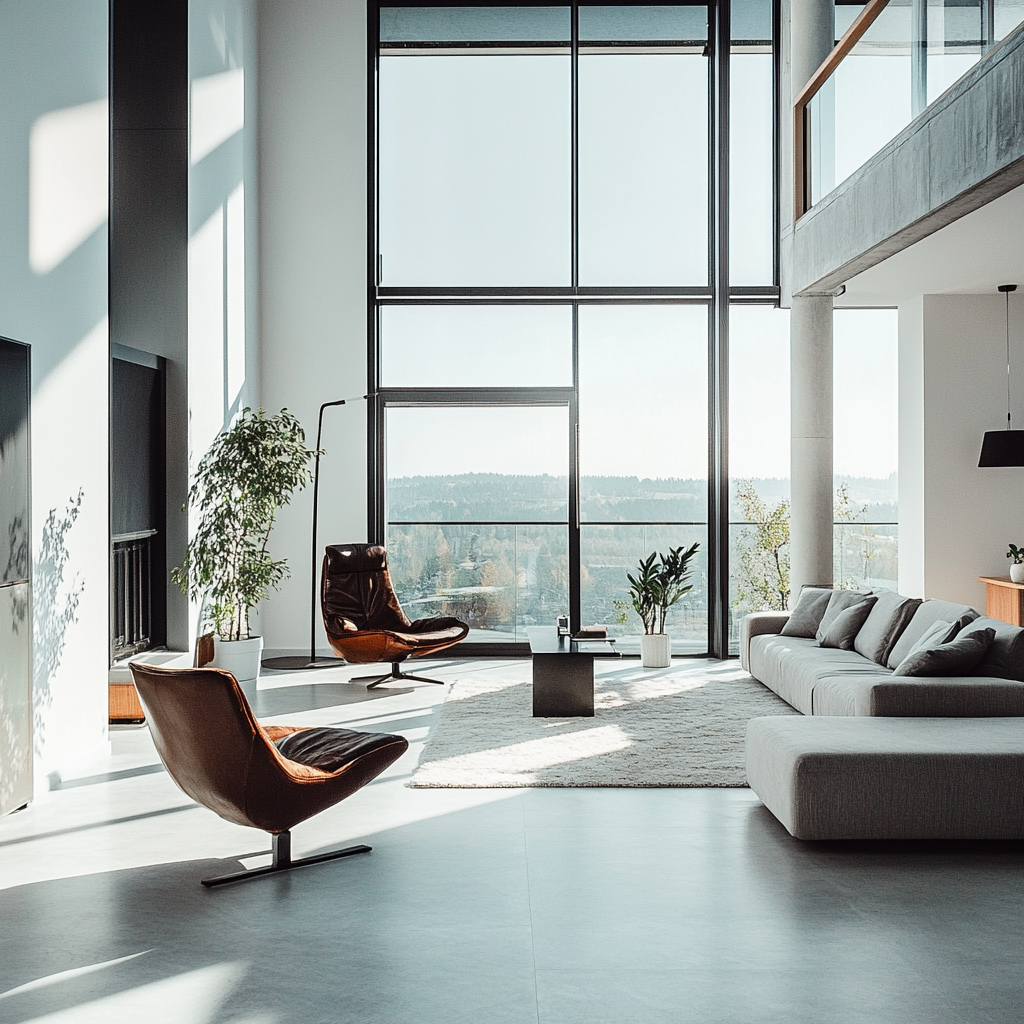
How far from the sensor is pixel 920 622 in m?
5.84

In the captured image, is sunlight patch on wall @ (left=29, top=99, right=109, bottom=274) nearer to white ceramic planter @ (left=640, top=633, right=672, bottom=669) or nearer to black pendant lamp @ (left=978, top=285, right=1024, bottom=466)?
white ceramic planter @ (left=640, top=633, right=672, bottom=669)

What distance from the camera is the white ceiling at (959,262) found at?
5.57 meters

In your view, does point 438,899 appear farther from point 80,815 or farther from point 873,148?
point 873,148

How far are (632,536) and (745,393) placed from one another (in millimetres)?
1500

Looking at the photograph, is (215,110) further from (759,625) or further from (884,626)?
(884,626)

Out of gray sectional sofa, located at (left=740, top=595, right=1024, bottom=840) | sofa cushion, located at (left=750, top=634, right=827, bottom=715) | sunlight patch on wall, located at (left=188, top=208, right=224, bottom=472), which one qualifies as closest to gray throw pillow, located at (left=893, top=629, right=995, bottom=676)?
gray sectional sofa, located at (left=740, top=595, right=1024, bottom=840)

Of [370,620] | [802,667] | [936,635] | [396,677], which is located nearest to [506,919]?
[936,635]

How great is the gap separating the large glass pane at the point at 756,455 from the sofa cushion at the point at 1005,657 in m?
3.77

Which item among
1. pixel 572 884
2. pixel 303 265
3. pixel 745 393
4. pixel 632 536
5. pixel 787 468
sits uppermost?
pixel 303 265

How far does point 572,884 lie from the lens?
3605 mm

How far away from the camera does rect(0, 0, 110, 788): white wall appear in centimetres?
462

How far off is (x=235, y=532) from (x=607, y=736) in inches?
112

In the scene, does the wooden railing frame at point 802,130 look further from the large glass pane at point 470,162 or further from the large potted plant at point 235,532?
the large potted plant at point 235,532

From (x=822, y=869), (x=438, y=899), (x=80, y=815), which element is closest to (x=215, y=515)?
(x=80, y=815)
